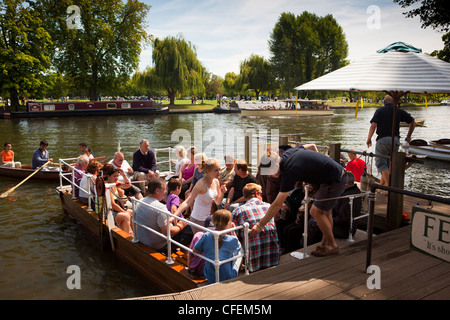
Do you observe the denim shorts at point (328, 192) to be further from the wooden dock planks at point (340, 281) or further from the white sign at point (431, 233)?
the white sign at point (431, 233)

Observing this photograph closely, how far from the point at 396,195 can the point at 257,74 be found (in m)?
69.6

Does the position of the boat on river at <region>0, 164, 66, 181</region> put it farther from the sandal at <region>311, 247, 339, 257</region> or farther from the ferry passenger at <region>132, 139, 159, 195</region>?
the sandal at <region>311, 247, 339, 257</region>

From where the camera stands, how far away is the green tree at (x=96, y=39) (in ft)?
170

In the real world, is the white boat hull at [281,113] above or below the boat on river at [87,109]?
below

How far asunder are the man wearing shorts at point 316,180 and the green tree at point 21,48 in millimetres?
51079

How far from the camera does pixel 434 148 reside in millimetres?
19797

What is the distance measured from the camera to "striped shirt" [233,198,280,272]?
4871 millimetres

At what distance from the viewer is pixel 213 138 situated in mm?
32156

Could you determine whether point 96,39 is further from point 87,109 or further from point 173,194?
point 173,194

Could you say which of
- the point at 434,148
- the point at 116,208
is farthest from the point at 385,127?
the point at 434,148

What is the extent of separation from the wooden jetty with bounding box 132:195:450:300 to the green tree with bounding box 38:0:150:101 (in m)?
53.7

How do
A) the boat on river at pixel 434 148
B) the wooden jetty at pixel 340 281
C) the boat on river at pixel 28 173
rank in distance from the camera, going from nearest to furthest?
the wooden jetty at pixel 340 281
the boat on river at pixel 28 173
the boat on river at pixel 434 148

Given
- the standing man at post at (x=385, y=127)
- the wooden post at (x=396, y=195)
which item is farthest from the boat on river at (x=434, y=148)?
the wooden post at (x=396, y=195)
